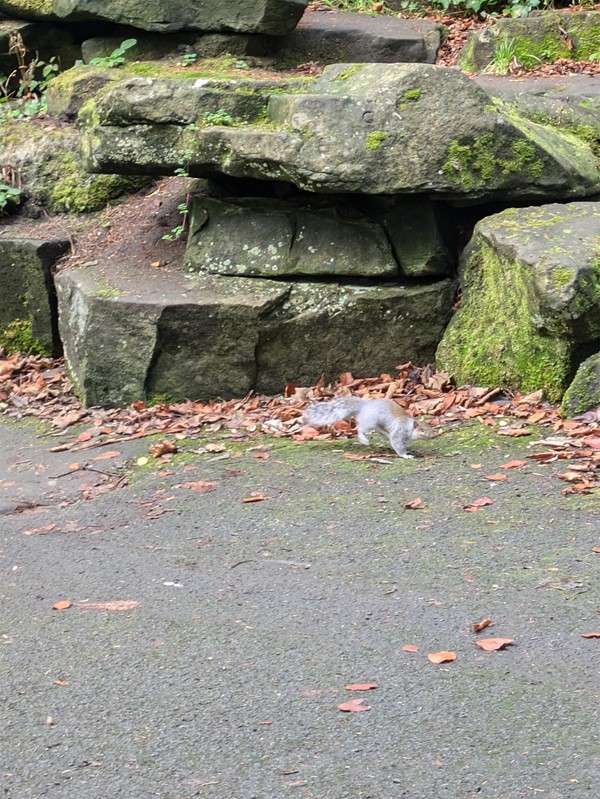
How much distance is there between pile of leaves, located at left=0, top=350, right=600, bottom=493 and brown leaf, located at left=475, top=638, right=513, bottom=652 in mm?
2020

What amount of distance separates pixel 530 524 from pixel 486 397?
7.30ft

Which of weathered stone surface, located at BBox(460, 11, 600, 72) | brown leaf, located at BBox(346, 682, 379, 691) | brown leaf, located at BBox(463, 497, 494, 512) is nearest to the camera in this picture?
brown leaf, located at BBox(346, 682, 379, 691)

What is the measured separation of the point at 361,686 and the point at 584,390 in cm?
335

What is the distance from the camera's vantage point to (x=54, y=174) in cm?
1028

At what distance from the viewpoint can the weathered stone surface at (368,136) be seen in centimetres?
754

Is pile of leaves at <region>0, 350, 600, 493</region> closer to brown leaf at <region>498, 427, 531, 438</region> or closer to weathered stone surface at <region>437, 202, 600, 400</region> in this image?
brown leaf at <region>498, 427, 531, 438</region>

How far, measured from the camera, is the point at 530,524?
517cm

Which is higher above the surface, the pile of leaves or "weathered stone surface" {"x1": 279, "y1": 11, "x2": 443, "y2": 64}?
"weathered stone surface" {"x1": 279, "y1": 11, "x2": 443, "y2": 64}

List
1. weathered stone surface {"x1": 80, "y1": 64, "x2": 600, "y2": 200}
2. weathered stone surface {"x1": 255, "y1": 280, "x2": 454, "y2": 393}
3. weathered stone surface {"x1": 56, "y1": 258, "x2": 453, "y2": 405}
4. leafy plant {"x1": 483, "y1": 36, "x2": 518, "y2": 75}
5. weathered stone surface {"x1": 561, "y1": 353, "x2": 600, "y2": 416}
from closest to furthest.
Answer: weathered stone surface {"x1": 561, "y1": 353, "x2": 600, "y2": 416} → weathered stone surface {"x1": 80, "y1": 64, "x2": 600, "y2": 200} → weathered stone surface {"x1": 56, "y1": 258, "x2": 453, "y2": 405} → weathered stone surface {"x1": 255, "y1": 280, "x2": 454, "y2": 393} → leafy plant {"x1": 483, "y1": 36, "x2": 518, "y2": 75}

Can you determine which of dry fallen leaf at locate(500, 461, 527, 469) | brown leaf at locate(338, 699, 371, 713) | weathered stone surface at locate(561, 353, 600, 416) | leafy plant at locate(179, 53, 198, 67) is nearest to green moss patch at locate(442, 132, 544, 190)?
weathered stone surface at locate(561, 353, 600, 416)

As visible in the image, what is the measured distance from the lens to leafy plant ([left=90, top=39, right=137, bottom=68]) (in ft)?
33.8

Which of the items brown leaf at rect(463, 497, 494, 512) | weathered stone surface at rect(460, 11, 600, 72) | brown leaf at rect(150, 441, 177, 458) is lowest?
brown leaf at rect(150, 441, 177, 458)

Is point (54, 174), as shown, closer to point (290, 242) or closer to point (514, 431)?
point (290, 242)

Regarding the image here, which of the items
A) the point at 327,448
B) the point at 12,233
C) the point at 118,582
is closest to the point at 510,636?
the point at 118,582
